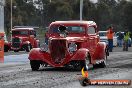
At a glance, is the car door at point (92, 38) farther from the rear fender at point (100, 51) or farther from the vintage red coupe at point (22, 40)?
the vintage red coupe at point (22, 40)

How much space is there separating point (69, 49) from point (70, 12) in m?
63.2

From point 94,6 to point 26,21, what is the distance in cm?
1229

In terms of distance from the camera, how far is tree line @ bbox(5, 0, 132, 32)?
80750 mm

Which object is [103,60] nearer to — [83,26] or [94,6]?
[83,26]

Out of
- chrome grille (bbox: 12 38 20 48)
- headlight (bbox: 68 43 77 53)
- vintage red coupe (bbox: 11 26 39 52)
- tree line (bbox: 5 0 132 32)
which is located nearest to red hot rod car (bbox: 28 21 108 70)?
headlight (bbox: 68 43 77 53)

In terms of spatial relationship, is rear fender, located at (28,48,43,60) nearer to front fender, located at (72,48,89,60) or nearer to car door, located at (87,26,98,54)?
front fender, located at (72,48,89,60)

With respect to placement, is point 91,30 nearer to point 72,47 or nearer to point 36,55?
point 72,47

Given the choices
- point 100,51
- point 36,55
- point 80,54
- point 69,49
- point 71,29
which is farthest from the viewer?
point 100,51

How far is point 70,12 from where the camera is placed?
82438 mm

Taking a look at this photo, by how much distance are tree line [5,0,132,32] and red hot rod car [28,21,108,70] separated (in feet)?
185

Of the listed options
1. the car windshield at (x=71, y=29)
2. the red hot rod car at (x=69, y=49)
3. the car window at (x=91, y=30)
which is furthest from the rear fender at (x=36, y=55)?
the car window at (x=91, y=30)

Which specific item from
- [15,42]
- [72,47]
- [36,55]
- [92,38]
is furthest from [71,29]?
[15,42]

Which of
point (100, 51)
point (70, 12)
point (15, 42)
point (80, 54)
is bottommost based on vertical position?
point (15, 42)

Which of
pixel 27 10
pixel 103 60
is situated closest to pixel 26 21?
pixel 27 10
